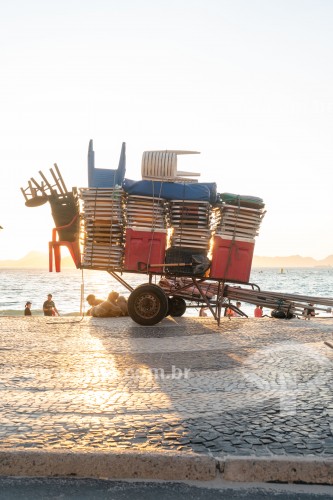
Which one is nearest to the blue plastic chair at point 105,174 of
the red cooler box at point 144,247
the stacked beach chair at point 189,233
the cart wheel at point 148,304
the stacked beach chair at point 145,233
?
the stacked beach chair at point 145,233

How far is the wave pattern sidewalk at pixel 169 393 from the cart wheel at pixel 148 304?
1.44 metres

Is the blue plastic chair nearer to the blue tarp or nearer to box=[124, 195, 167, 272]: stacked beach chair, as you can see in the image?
the blue tarp

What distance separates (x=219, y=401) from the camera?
6004 millimetres

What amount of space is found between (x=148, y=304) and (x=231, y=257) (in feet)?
7.67

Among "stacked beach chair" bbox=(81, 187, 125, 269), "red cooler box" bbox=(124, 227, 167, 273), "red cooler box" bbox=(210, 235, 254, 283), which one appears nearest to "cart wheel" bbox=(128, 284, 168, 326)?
"red cooler box" bbox=(124, 227, 167, 273)

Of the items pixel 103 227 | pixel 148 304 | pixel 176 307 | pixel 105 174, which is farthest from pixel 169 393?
pixel 176 307

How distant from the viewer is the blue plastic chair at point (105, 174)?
1358 centimetres

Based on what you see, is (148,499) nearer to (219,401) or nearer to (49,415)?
(49,415)

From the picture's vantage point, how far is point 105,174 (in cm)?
1365

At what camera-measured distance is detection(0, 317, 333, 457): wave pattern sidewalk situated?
462 cm

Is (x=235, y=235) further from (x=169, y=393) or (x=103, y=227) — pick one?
(x=169, y=393)

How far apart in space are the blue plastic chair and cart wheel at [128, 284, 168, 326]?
2646 millimetres

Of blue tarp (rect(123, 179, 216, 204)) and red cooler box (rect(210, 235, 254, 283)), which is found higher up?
blue tarp (rect(123, 179, 216, 204))

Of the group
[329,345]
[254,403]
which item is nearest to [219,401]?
[254,403]
